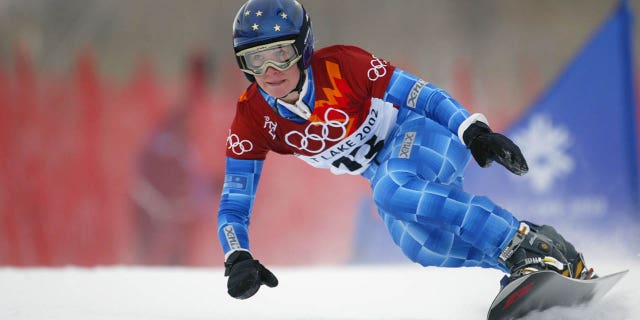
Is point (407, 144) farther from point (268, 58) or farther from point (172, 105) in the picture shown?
point (172, 105)

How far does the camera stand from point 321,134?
10.1ft

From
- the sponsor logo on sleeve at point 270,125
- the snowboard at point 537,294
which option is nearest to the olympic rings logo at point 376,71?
the sponsor logo on sleeve at point 270,125

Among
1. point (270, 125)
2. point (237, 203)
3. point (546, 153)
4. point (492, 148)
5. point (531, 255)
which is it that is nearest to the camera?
point (492, 148)

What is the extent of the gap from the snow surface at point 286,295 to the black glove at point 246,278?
759 millimetres

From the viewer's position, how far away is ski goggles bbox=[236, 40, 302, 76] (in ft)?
9.27

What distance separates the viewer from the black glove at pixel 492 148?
2426mm

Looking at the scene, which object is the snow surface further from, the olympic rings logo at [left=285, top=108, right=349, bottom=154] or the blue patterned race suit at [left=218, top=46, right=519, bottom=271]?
the olympic rings logo at [left=285, top=108, right=349, bottom=154]

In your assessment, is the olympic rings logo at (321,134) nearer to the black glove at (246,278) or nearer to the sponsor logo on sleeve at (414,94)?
the sponsor logo on sleeve at (414,94)

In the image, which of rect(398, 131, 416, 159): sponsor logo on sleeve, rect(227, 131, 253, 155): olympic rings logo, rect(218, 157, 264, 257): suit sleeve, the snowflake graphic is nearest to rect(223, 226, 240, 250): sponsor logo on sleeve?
rect(218, 157, 264, 257): suit sleeve

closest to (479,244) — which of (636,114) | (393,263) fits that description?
(393,263)

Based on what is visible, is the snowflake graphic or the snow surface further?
the snowflake graphic

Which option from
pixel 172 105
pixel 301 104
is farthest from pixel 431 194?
pixel 172 105

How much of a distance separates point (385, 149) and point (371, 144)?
0.29 feet

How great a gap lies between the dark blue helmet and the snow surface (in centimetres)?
134
